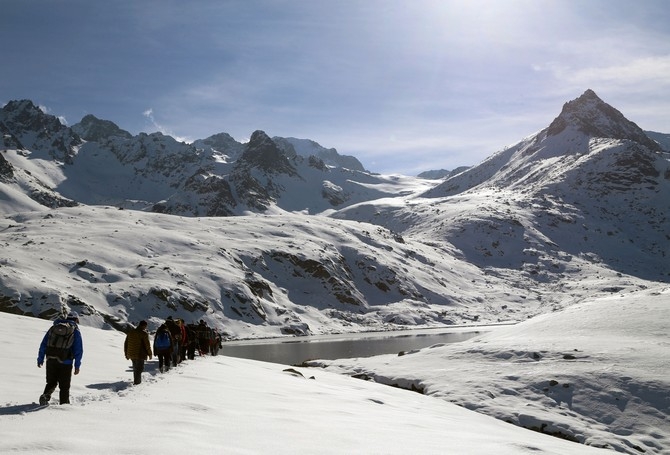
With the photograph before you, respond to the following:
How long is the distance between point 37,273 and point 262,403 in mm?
88060

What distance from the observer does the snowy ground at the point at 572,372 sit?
23922 mm

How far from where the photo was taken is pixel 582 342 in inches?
1383

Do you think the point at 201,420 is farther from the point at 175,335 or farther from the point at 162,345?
the point at 175,335

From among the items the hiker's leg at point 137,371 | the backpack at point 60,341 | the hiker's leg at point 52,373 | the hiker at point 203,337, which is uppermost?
the backpack at point 60,341

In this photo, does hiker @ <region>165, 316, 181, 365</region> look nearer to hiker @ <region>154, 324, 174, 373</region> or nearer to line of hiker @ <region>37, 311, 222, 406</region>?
line of hiker @ <region>37, 311, 222, 406</region>

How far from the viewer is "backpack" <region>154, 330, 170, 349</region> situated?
2173cm

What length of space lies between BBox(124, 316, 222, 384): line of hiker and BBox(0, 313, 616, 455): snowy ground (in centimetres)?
78

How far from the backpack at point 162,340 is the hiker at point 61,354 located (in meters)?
8.35

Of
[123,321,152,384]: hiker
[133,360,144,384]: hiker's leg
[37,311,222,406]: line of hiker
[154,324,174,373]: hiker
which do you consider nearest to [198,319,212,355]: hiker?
[37,311,222,406]: line of hiker

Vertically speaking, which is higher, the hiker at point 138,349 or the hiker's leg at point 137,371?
the hiker at point 138,349

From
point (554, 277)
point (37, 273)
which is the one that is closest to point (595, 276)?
point (554, 277)

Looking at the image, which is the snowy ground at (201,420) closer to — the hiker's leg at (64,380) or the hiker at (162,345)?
the hiker's leg at (64,380)

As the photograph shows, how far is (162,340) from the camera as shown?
21.8 m

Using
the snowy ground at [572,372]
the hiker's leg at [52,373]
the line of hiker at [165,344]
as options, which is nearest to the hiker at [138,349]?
the line of hiker at [165,344]
